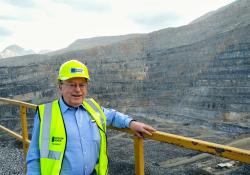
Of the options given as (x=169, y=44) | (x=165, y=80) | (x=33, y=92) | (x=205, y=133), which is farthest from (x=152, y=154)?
(x=169, y=44)

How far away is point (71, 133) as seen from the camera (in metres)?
2.23

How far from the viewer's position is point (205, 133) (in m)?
22.5

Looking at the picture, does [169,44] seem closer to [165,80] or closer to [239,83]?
[165,80]

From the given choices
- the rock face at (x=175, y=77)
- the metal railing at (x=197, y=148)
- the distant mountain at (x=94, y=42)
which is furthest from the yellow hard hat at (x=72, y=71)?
the distant mountain at (x=94, y=42)

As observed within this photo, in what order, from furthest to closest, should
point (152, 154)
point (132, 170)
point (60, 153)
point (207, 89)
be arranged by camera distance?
point (207, 89)
point (152, 154)
point (132, 170)
point (60, 153)

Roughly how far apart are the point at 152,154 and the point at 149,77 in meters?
22.1

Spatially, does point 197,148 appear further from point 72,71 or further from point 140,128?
point 72,71

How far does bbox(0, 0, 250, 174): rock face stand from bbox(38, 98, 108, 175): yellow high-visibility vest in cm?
2075

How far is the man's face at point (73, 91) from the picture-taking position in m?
2.36

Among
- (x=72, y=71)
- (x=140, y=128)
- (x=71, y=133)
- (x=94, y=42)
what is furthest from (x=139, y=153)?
(x=94, y=42)

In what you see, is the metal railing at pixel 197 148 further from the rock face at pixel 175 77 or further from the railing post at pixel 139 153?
the rock face at pixel 175 77

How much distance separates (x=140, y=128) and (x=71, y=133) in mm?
488

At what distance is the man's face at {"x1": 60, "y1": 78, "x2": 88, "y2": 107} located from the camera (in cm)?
236

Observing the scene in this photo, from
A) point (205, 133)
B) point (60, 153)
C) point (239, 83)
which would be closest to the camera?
point (60, 153)
